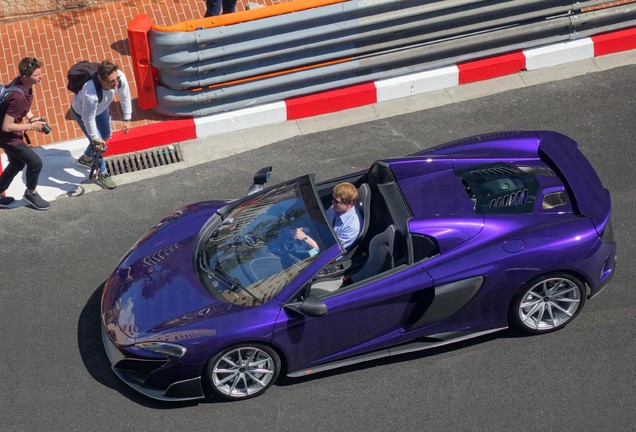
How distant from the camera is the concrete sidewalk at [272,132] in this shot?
890cm

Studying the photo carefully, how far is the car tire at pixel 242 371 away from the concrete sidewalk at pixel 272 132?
3.24 metres

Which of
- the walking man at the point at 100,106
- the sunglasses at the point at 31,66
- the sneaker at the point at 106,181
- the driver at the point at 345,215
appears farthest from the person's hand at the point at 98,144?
the driver at the point at 345,215

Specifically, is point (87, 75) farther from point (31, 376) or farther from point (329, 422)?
point (329, 422)

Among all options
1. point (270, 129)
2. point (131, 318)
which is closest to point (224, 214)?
point (131, 318)

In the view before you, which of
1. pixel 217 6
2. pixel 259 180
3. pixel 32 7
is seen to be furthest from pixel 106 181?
pixel 32 7

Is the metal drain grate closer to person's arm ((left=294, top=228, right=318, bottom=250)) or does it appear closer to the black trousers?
the black trousers

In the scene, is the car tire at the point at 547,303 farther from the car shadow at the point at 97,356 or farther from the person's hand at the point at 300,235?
the car shadow at the point at 97,356

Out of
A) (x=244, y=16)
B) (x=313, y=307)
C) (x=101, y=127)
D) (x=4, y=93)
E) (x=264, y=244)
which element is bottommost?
(x=313, y=307)

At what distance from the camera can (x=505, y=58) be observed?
391 inches

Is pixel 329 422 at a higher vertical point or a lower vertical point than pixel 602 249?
lower

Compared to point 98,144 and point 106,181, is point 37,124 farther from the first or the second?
point 106,181

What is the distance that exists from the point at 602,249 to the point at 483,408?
1540 millimetres

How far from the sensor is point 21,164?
8.30m

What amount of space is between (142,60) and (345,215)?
365 cm
